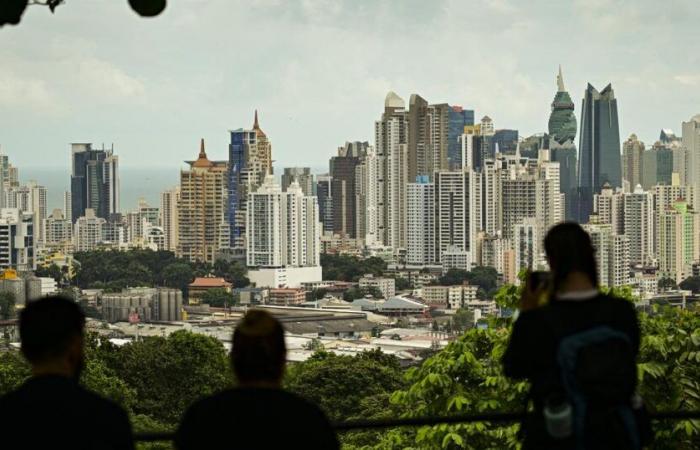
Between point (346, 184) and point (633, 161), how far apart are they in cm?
1321

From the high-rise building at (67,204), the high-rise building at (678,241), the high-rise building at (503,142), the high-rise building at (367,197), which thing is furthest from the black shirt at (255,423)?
the high-rise building at (503,142)

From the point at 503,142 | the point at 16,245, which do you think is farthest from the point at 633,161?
the point at 16,245

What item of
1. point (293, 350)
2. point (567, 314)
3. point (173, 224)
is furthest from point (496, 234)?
point (567, 314)

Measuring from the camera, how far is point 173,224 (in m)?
53.0

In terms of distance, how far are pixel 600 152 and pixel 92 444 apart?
209 ft

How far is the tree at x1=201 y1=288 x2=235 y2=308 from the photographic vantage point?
136 ft

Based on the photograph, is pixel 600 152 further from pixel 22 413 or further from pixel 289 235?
pixel 22 413

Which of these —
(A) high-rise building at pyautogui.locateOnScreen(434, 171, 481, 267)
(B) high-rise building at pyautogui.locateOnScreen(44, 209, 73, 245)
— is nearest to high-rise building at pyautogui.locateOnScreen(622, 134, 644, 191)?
(A) high-rise building at pyautogui.locateOnScreen(434, 171, 481, 267)

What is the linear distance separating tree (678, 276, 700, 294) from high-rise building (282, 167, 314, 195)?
65.8 feet

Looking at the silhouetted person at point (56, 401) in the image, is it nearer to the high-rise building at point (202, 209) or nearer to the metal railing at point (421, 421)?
the metal railing at point (421, 421)

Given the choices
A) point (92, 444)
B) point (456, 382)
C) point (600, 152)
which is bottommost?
point (456, 382)

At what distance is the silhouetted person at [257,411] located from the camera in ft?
2.92

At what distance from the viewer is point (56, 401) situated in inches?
34.9

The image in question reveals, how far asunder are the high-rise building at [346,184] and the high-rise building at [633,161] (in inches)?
478
